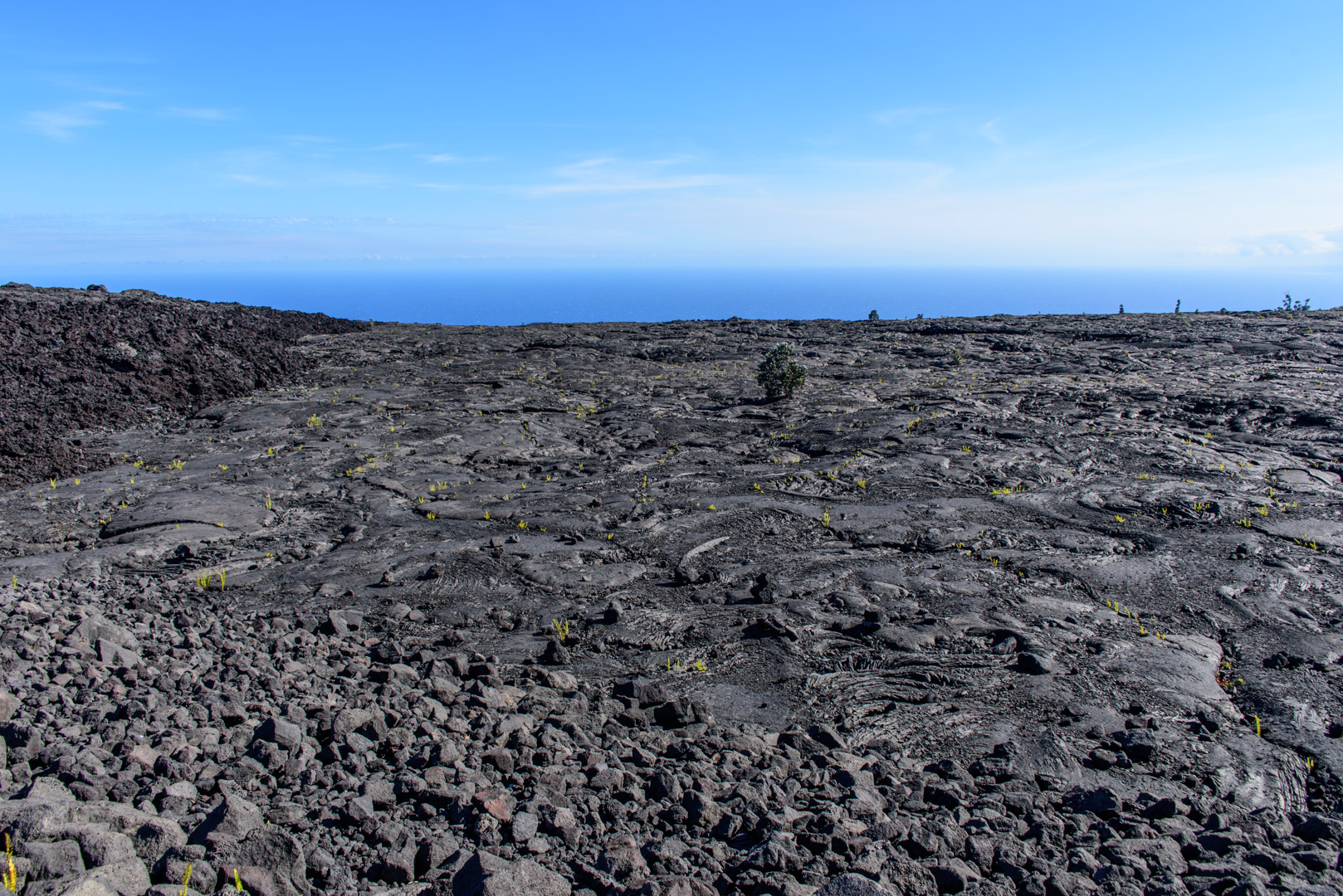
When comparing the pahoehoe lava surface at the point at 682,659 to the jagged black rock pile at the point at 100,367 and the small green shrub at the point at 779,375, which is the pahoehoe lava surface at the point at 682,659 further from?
the small green shrub at the point at 779,375

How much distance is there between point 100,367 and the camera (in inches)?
653

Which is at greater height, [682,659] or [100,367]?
[100,367]

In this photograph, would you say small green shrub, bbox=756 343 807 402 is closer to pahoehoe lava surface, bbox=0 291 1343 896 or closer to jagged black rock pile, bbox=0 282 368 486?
pahoehoe lava surface, bbox=0 291 1343 896

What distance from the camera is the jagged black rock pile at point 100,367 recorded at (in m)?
11.8

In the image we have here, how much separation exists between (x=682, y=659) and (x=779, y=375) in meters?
12.1

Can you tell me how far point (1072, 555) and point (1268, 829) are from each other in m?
4.89

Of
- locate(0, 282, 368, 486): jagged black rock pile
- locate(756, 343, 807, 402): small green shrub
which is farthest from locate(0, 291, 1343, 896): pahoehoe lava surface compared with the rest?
locate(756, 343, 807, 402): small green shrub

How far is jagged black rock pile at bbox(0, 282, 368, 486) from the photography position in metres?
11.8

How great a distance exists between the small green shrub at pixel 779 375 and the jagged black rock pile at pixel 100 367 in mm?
13117

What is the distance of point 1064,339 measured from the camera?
27.8 m

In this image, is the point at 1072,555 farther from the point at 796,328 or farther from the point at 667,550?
the point at 796,328

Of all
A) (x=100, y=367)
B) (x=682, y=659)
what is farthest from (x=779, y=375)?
(x=100, y=367)

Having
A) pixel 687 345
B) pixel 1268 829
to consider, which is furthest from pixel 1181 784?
pixel 687 345

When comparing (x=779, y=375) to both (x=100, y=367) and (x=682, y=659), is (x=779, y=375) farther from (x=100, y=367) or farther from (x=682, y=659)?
(x=100, y=367)
